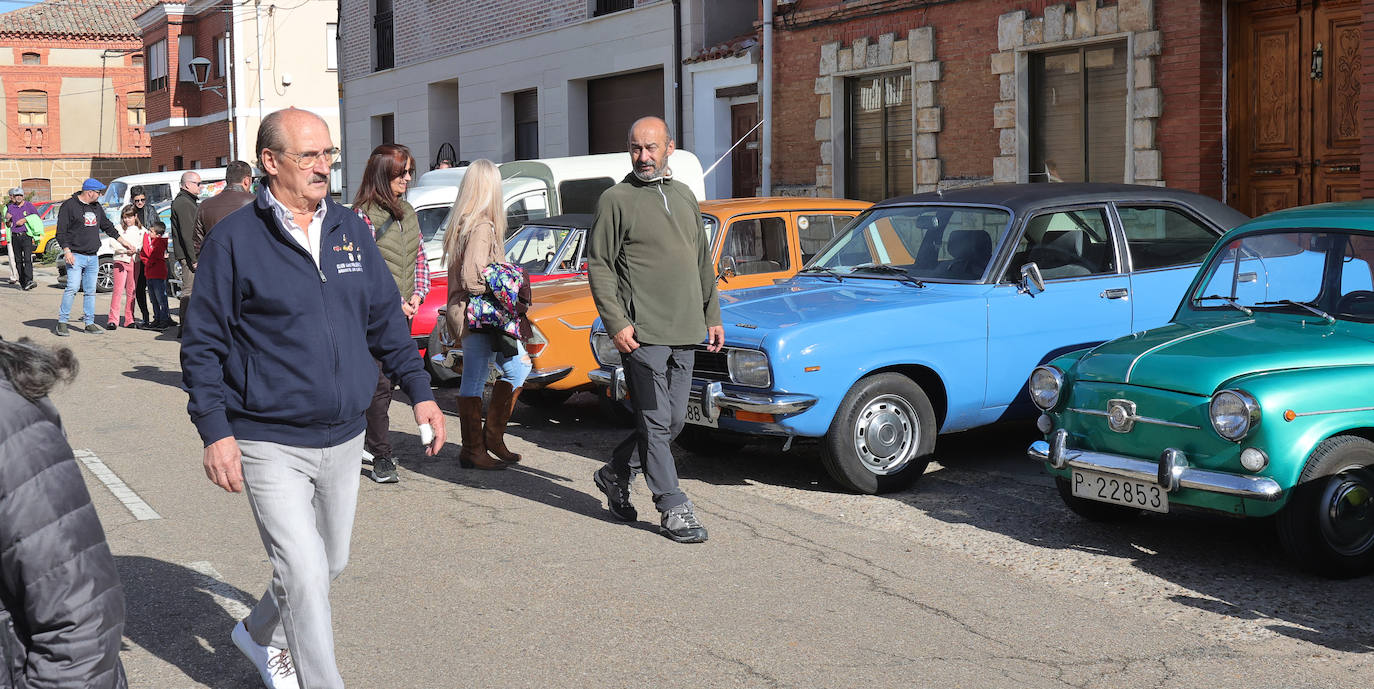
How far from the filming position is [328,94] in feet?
140

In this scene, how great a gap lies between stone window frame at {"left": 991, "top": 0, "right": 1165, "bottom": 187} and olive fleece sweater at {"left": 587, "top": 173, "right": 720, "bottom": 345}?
27.1 ft

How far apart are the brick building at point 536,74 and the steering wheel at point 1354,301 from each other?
1346cm

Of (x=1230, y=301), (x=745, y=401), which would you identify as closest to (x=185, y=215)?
(x=745, y=401)

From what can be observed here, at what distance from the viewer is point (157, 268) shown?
17234mm

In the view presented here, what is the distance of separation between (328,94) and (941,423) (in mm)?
37985

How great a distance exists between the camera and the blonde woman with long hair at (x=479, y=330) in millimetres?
8141

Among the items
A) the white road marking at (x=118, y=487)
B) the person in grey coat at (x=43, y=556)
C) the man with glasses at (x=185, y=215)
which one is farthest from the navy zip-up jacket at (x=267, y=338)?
the man with glasses at (x=185, y=215)

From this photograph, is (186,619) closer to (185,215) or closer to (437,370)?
(437,370)

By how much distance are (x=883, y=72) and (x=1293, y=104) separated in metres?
5.61

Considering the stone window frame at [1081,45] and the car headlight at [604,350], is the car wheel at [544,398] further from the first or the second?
the stone window frame at [1081,45]

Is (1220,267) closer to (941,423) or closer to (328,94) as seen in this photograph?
(941,423)

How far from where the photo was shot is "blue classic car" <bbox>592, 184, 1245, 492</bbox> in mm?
7375

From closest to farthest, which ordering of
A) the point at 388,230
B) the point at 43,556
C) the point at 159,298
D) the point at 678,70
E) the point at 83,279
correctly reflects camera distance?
the point at 43,556
the point at 388,230
the point at 83,279
the point at 159,298
the point at 678,70

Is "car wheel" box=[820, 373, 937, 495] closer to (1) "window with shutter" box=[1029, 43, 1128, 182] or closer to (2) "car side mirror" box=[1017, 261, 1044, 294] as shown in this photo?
(2) "car side mirror" box=[1017, 261, 1044, 294]
